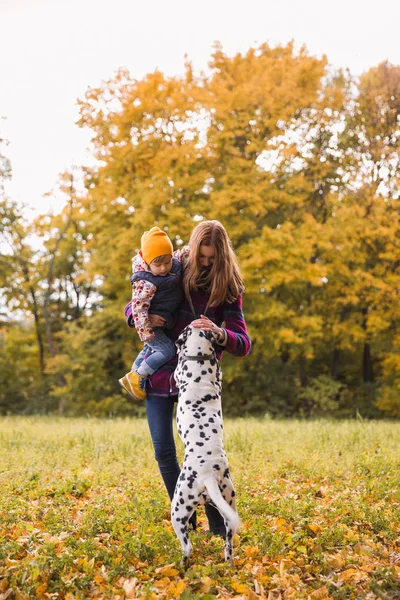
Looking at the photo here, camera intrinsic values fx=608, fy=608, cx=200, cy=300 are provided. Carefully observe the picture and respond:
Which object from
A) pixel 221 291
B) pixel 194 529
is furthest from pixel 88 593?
pixel 221 291

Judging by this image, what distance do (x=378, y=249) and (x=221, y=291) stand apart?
16.6 metres

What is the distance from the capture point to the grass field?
3814 millimetres

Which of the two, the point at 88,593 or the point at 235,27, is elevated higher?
the point at 235,27

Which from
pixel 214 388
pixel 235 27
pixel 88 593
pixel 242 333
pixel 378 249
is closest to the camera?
pixel 88 593

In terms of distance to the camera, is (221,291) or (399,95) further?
(399,95)

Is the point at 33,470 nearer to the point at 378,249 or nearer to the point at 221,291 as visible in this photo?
the point at 221,291

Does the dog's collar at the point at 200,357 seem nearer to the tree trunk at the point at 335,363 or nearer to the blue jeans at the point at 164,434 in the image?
the blue jeans at the point at 164,434

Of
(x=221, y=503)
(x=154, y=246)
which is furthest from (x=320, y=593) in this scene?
(x=154, y=246)

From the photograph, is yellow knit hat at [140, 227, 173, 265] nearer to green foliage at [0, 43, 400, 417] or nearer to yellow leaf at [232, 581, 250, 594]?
yellow leaf at [232, 581, 250, 594]

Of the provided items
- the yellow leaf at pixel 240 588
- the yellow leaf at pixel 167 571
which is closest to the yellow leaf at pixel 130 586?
the yellow leaf at pixel 167 571

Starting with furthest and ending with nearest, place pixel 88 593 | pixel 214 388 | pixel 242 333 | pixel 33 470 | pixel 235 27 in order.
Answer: pixel 235 27
pixel 33 470
pixel 242 333
pixel 214 388
pixel 88 593

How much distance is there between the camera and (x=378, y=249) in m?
19.9

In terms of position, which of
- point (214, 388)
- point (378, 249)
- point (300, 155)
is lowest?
point (214, 388)

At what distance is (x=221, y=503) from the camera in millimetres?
3785
